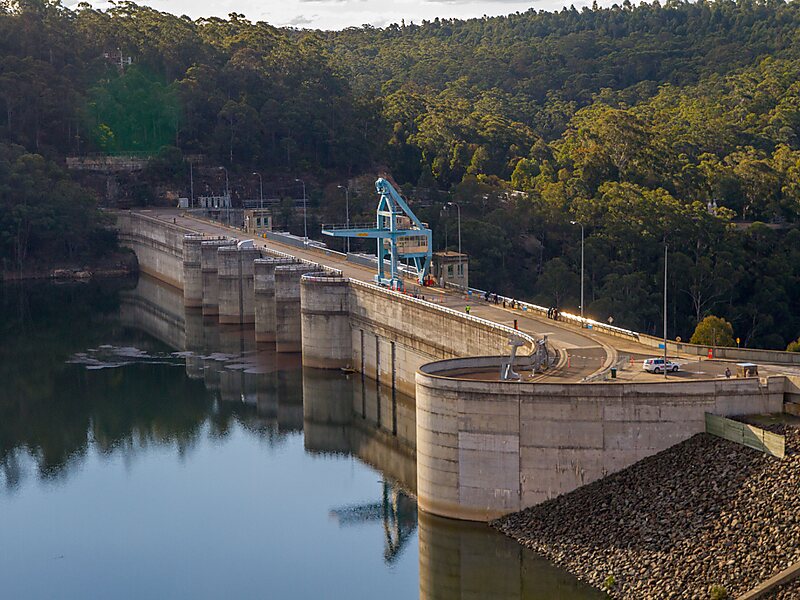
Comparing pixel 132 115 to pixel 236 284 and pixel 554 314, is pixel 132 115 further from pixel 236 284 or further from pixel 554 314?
pixel 554 314

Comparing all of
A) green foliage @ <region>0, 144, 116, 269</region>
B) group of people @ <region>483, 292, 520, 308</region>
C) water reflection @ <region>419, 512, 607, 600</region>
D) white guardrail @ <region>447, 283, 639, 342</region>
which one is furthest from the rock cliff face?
green foliage @ <region>0, 144, 116, 269</region>

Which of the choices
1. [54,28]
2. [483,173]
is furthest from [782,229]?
[54,28]

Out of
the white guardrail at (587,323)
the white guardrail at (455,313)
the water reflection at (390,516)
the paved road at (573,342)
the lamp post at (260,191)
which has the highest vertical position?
the lamp post at (260,191)

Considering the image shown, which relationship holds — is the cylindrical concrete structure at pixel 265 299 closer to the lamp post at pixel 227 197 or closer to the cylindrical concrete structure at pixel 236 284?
the cylindrical concrete structure at pixel 236 284

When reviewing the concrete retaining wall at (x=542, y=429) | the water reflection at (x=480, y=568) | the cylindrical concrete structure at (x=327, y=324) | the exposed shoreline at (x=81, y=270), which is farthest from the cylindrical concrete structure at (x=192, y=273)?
the water reflection at (x=480, y=568)

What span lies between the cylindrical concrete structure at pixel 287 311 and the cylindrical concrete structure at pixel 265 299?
3.59 m

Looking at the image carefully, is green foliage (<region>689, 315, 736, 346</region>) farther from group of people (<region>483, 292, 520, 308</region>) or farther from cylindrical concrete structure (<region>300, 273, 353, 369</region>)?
cylindrical concrete structure (<region>300, 273, 353, 369</region>)

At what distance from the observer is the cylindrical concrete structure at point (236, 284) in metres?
112

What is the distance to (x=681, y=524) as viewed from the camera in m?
49.3

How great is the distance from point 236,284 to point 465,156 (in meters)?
61.8

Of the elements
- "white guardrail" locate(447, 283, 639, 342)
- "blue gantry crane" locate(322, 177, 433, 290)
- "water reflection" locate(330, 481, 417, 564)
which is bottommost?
"water reflection" locate(330, 481, 417, 564)

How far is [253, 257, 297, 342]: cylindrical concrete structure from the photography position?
103438 mm

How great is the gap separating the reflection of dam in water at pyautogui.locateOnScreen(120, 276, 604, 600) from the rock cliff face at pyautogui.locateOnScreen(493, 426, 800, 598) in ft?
3.99

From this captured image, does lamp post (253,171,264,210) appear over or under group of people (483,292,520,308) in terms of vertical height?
over
